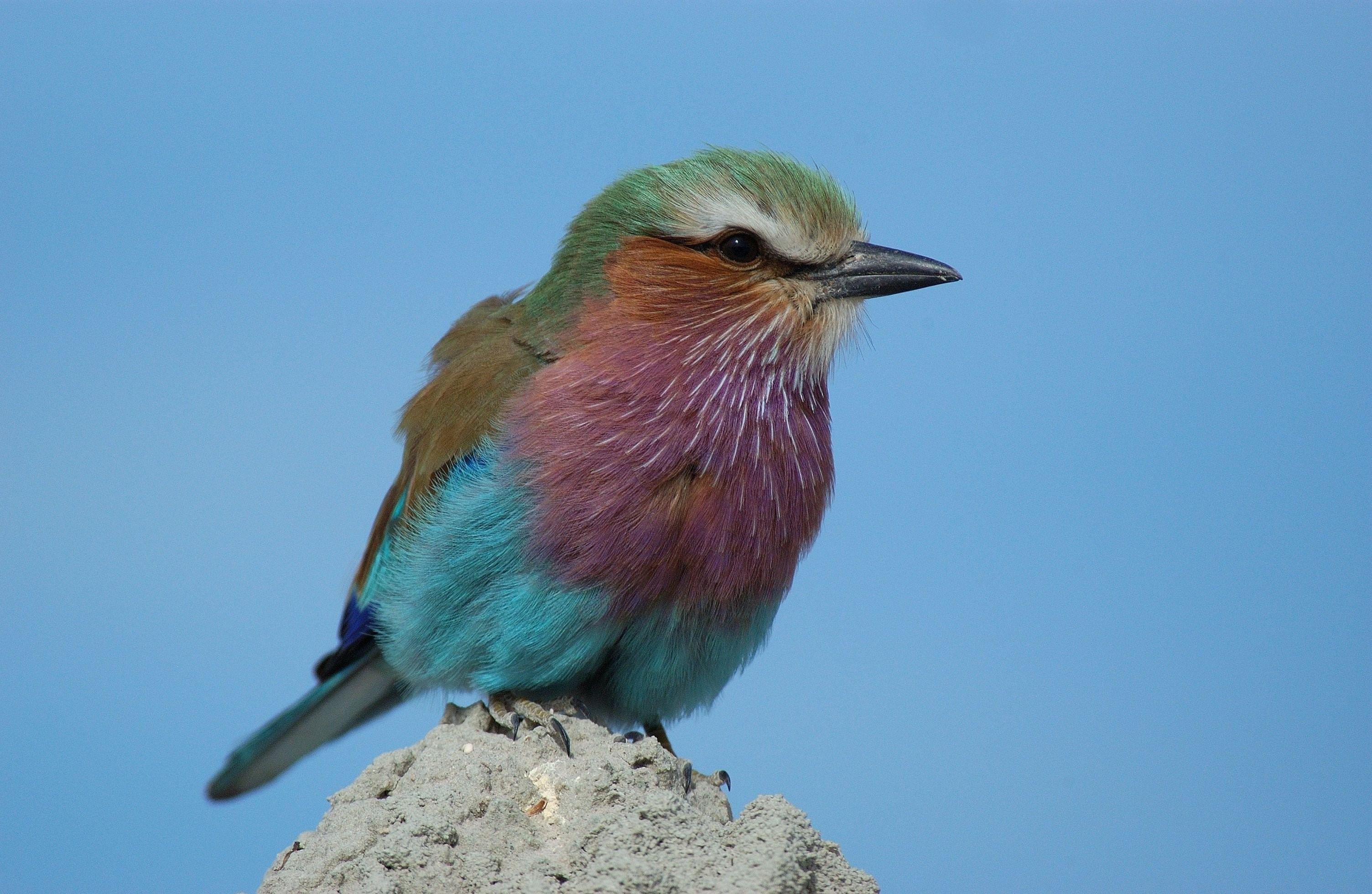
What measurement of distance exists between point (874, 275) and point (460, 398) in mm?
1456

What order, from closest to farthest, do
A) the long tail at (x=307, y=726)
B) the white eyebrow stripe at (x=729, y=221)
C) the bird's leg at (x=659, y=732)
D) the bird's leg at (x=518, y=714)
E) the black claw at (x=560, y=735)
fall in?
the black claw at (x=560, y=735), the bird's leg at (x=518, y=714), the white eyebrow stripe at (x=729, y=221), the bird's leg at (x=659, y=732), the long tail at (x=307, y=726)

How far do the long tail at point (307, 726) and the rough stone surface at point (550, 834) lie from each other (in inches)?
54.9

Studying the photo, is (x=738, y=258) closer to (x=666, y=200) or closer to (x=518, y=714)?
(x=666, y=200)

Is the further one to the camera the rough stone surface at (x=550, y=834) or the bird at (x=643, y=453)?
the bird at (x=643, y=453)

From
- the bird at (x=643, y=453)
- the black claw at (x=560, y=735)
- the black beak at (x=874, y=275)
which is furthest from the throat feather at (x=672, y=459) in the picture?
the black claw at (x=560, y=735)

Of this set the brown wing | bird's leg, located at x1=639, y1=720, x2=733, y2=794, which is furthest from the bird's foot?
the brown wing

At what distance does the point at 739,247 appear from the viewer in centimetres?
423

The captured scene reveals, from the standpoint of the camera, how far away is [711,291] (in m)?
4.20

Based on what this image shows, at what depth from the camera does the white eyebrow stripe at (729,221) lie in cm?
419

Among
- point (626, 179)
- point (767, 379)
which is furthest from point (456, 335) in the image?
point (767, 379)

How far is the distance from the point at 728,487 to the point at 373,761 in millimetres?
1331

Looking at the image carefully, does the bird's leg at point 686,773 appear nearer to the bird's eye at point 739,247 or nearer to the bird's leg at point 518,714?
the bird's leg at point 518,714

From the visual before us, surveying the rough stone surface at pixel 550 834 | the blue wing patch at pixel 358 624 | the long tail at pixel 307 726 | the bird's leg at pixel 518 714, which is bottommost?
the rough stone surface at pixel 550 834

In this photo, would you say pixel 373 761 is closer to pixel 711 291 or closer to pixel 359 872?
pixel 359 872
